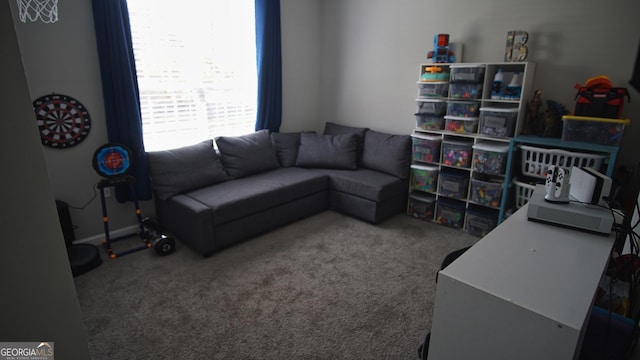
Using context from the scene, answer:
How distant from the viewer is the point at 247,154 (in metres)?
3.63

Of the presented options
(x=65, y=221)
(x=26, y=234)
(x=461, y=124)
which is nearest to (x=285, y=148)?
(x=461, y=124)

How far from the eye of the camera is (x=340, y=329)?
204cm

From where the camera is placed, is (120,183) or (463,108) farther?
(463,108)

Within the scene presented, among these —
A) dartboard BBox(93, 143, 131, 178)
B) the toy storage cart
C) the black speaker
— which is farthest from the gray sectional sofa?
the toy storage cart

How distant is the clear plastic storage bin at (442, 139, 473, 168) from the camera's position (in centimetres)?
321

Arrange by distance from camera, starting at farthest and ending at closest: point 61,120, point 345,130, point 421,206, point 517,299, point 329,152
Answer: point 345,130
point 329,152
point 421,206
point 61,120
point 517,299

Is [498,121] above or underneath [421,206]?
above

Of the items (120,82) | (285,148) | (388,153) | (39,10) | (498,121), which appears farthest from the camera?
(285,148)

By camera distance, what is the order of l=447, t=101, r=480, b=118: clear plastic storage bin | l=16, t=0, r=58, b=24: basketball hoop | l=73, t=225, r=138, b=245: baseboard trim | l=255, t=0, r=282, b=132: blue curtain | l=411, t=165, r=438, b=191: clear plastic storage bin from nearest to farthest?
1. l=16, t=0, r=58, b=24: basketball hoop
2. l=73, t=225, r=138, b=245: baseboard trim
3. l=447, t=101, r=480, b=118: clear plastic storage bin
4. l=411, t=165, r=438, b=191: clear plastic storage bin
5. l=255, t=0, r=282, b=132: blue curtain

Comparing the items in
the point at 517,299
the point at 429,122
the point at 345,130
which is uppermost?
the point at 429,122

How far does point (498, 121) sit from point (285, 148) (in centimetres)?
224

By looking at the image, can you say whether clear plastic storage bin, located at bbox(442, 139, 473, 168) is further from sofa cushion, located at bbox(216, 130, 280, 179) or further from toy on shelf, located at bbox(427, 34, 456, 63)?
sofa cushion, located at bbox(216, 130, 280, 179)

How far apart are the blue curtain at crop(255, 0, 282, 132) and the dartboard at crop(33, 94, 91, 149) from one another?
1753mm

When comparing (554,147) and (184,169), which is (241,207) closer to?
(184,169)
